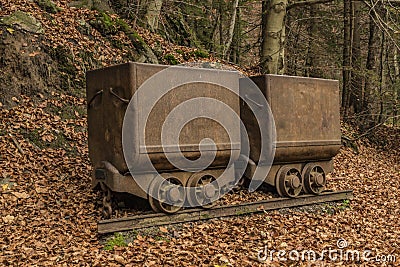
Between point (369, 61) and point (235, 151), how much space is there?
14.1 metres

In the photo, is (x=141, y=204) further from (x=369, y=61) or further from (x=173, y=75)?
(x=369, y=61)

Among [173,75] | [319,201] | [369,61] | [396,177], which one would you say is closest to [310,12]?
[369,61]

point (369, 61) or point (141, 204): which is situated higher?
point (369, 61)

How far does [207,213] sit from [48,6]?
8396mm

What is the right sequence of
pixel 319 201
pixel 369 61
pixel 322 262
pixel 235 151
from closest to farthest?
1. pixel 322 262
2. pixel 235 151
3. pixel 319 201
4. pixel 369 61

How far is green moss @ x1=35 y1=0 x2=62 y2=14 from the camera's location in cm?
1270

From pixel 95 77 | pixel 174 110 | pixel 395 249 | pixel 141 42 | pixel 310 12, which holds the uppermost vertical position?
pixel 310 12

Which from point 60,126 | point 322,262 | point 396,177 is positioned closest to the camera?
point 322,262

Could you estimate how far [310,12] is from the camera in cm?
2045

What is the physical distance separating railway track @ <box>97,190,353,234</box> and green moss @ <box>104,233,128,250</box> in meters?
0.09

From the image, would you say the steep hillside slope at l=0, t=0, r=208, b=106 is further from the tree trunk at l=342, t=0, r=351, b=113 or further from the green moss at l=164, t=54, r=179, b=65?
the tree trunk at l=342, t=0, r=351, b=113

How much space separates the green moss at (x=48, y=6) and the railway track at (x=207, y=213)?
8132 millimetres

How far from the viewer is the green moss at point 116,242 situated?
647cm

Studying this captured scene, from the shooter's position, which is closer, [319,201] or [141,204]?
[141,204]
